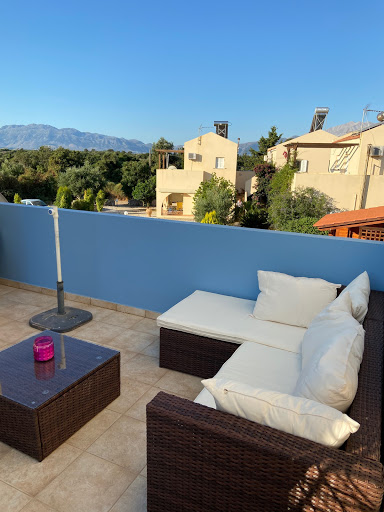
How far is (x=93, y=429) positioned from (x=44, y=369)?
0.55 metres

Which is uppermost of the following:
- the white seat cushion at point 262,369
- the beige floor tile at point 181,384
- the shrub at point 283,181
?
the shrub at point 283,181

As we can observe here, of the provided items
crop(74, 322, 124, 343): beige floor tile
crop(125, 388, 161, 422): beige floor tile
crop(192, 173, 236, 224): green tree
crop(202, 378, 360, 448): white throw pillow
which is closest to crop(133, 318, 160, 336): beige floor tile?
crop(74, 322, 124, 343): beige floor tile

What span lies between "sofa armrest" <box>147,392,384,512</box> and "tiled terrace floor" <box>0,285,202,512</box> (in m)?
0.42

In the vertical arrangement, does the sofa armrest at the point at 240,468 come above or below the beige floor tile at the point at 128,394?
above

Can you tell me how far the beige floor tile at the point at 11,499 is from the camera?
6.32 ft

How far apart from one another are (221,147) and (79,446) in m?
29.5

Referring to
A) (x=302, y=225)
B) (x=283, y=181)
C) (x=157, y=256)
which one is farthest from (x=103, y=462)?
(x=283, y=181)

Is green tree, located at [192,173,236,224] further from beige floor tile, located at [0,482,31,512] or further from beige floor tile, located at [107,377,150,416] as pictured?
beige floor tile, located at [0,482,31,512]

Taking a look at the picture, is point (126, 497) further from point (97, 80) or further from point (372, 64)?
point (97, 80)

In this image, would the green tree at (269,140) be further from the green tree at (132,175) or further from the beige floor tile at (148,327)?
the beige floor tile at (148,327)

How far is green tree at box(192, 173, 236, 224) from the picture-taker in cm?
2612

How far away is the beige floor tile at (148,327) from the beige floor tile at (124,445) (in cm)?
146

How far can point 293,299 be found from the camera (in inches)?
121

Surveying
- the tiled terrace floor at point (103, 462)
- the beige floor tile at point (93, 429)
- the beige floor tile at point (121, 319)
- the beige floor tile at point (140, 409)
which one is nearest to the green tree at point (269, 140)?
the beige floor tile at point (121, 319)
